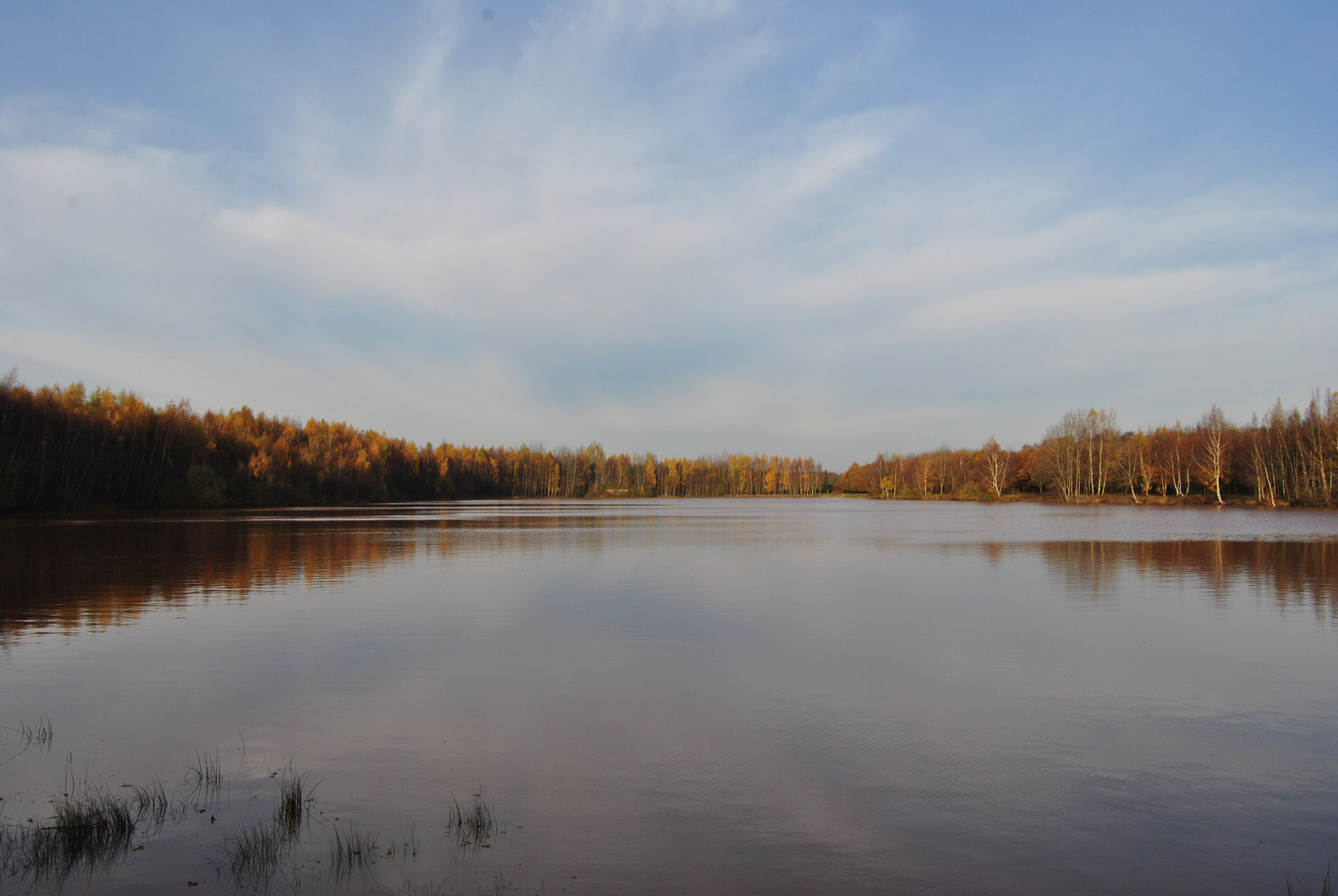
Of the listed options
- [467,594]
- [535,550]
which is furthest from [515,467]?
[467,594]

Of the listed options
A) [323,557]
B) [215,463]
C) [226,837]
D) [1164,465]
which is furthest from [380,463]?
[226,837]

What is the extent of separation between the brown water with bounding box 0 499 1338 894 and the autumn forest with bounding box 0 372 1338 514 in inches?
1591

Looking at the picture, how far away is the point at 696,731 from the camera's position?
6.81 metres

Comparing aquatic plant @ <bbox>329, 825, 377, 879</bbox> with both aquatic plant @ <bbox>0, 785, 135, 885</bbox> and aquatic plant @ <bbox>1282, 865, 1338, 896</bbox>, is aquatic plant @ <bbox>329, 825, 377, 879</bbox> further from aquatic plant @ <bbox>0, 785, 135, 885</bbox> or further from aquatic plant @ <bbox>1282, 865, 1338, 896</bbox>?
aquatic plant @ <bbox>1282, 865, 1338, 896</bbox>

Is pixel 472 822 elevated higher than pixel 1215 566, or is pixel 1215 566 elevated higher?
pixel 472 822

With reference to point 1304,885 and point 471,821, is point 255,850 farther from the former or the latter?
point 1304,885

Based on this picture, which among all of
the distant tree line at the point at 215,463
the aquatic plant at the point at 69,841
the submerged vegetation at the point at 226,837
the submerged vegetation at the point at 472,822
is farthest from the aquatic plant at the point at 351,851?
the distant tree line at the point at 215,463

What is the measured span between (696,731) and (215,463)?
69925mm

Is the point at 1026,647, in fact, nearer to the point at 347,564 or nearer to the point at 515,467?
the point at 347,564

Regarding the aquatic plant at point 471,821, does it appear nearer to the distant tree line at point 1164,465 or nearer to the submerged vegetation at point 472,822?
the submerged vegetation at point 472,822

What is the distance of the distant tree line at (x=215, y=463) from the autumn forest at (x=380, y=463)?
0.46 feet

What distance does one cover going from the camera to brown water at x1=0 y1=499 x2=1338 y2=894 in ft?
14.7

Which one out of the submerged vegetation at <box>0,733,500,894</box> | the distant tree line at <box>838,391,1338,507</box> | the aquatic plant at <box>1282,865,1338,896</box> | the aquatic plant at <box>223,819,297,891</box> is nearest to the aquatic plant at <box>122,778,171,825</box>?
the submerged vegetation at <box>0,733,500,894</box>

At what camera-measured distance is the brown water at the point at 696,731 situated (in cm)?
449
